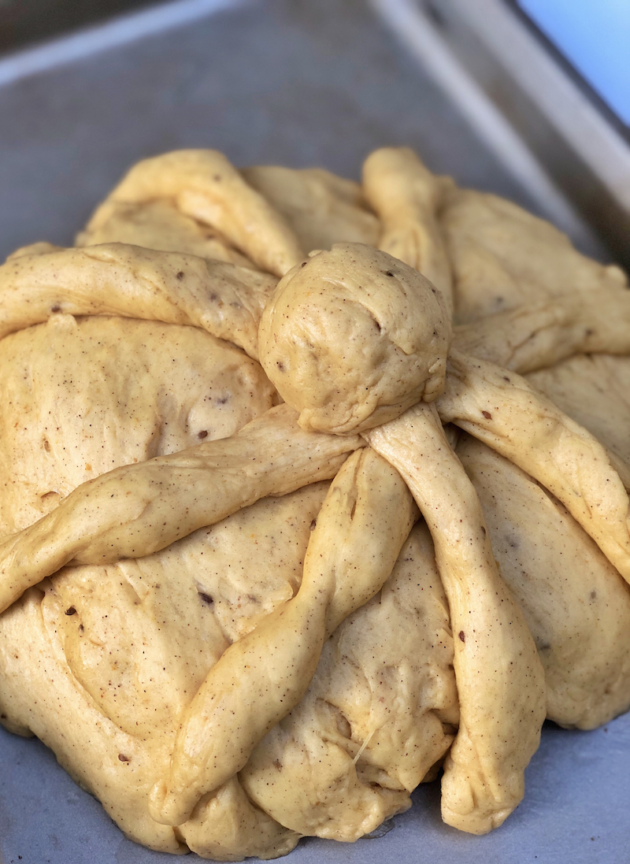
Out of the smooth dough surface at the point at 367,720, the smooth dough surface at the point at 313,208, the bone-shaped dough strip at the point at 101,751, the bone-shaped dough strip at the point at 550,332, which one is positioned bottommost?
the bone-shaped dough strip at the point at 101,751

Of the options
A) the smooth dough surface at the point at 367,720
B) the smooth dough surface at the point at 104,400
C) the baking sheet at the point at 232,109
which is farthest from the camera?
the baking sheet at the point at 232,109

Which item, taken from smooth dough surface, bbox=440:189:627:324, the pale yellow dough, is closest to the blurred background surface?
smooth dough surface, bbox=440:189:627:324

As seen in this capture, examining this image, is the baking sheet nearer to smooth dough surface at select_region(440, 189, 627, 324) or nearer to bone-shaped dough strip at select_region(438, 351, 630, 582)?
smooth dough surface at select_region(440, 189, 627, 324)

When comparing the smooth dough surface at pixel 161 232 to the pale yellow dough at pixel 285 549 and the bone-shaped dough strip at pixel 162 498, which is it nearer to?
the pale yellow dough at pixel 285 549

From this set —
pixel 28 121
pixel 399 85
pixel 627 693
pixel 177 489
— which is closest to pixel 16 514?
pixel 177 489

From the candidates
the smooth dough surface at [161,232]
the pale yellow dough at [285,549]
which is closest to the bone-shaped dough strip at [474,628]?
the pale yellow dough at [285,549]

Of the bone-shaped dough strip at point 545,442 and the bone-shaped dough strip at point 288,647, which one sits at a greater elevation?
the bone-shaped dough strip at point 545,442

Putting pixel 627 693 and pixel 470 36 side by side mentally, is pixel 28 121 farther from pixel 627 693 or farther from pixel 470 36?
pixel 627 693
